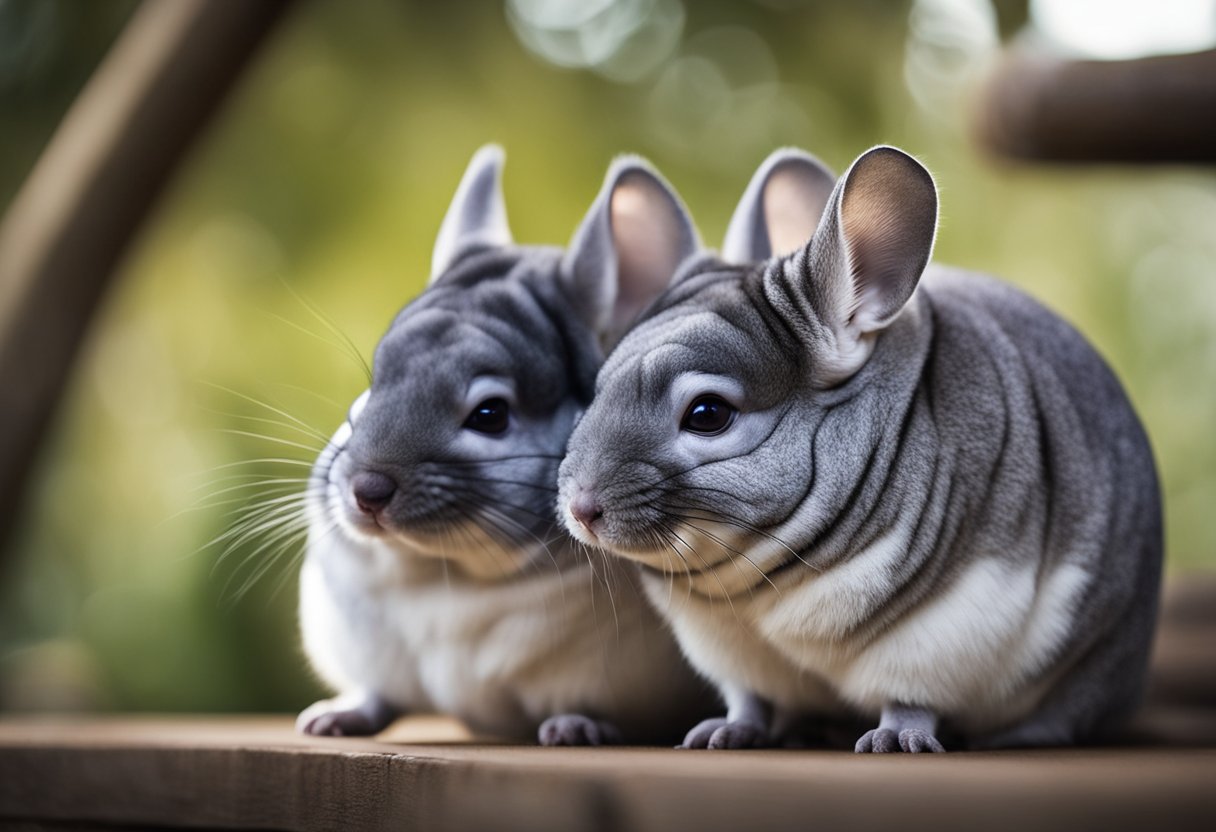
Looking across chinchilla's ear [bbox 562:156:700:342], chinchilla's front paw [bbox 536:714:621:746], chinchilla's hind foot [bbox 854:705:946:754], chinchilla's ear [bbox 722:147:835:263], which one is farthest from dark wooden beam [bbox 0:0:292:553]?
chinchilla's hind foot [bbox 854:705:946:754]

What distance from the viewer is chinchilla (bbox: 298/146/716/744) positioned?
1.90 m

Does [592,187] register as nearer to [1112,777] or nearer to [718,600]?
[718,600]

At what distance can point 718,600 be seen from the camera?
5.74 ft

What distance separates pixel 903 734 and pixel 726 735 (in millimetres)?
255

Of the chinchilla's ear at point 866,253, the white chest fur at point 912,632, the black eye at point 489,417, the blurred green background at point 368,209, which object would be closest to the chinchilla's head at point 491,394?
the black eye at point 489,417

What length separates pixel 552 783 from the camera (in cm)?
129

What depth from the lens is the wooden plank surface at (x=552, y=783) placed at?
1.15 meters

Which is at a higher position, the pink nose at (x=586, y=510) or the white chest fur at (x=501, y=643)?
the pink nose at (x=586, y=510)

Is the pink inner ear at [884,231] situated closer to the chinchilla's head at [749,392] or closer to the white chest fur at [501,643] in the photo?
the chinchilla's head at [749,392]

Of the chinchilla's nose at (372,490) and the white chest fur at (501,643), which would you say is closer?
the chinchilla's nose at (372,490)

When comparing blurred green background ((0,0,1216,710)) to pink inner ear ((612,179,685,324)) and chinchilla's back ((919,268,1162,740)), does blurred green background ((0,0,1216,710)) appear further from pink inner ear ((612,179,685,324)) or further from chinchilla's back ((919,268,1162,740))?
chinchilla's back ((919,268,1162,740))

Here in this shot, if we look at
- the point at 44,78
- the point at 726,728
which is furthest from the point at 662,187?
the point at 44,78

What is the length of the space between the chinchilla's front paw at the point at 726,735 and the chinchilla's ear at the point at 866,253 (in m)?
0.51

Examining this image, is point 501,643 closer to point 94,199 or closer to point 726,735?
point 726,735
